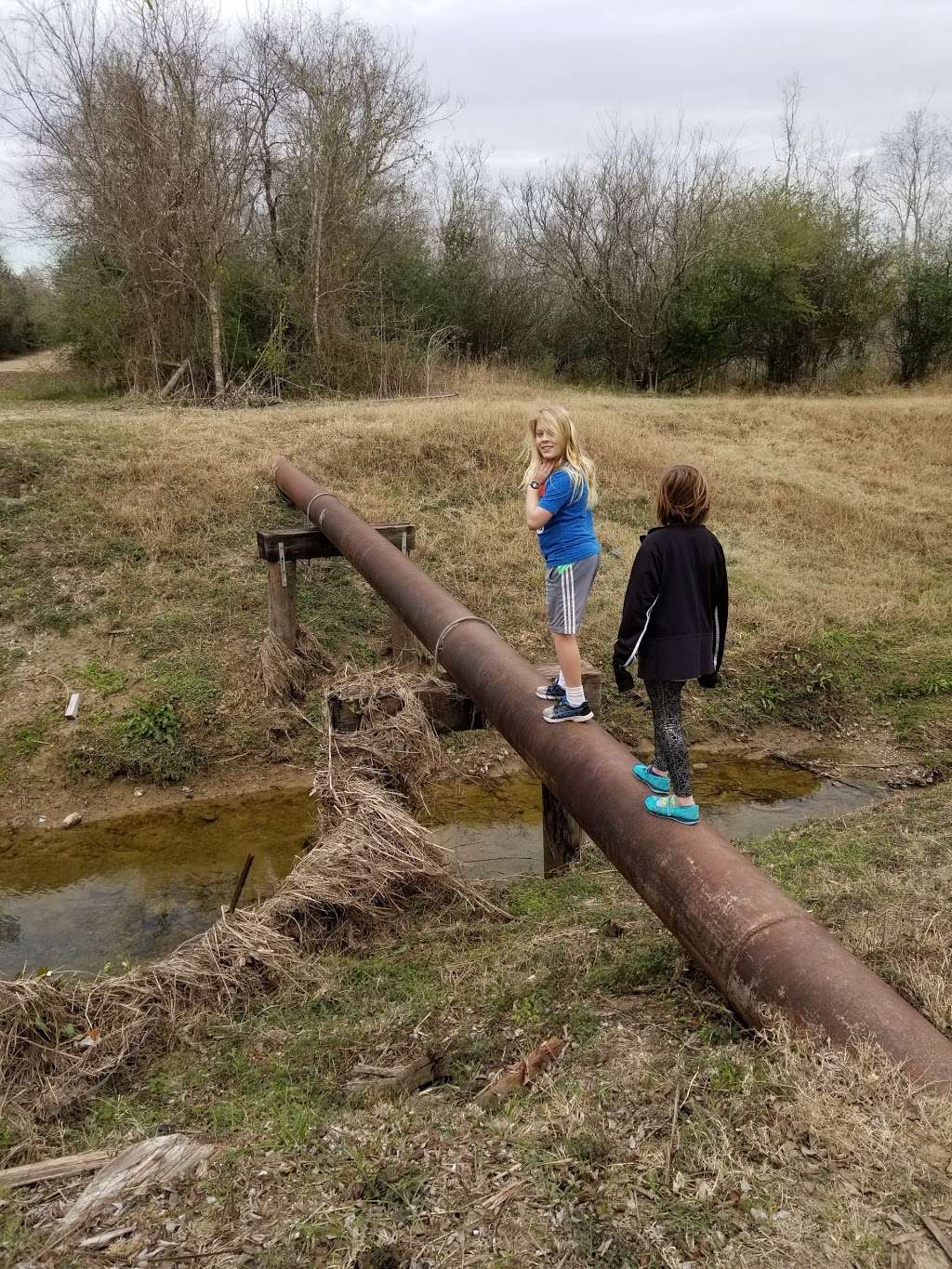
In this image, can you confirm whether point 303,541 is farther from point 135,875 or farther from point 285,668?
point 135,875

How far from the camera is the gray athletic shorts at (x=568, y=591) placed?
3867mm

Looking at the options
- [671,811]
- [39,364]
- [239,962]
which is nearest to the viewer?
[671,811]

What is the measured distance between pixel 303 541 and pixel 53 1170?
6124 millimetres

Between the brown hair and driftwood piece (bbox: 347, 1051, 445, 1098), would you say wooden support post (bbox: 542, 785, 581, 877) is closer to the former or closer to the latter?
driftwood piece (bbox: 347, 1051, 445, 1098)

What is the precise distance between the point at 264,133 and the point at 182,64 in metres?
3.66

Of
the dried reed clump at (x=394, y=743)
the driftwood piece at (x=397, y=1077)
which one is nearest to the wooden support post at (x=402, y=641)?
the dried reed clump at (x=394, y=743)

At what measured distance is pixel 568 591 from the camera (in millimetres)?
3885

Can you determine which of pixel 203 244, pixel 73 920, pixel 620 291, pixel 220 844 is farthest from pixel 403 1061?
pixel 620 291

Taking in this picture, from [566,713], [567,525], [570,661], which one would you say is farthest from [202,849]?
[567,525]

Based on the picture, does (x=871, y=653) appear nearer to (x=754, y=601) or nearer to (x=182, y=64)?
(x=754, y=601)

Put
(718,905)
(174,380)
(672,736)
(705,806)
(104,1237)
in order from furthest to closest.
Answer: (174,380) → (705,806) → (672,736) → (718,905) → (104,1237)

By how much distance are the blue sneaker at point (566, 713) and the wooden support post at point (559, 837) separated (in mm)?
1594

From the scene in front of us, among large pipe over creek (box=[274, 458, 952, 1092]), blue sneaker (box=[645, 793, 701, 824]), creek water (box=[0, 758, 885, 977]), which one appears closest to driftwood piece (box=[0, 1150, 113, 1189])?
large pipe over creek (box=[274, 458, 952, 1092])

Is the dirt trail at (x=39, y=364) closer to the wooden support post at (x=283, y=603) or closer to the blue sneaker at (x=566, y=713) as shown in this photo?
the wooden support post at (x=283, y=603)
